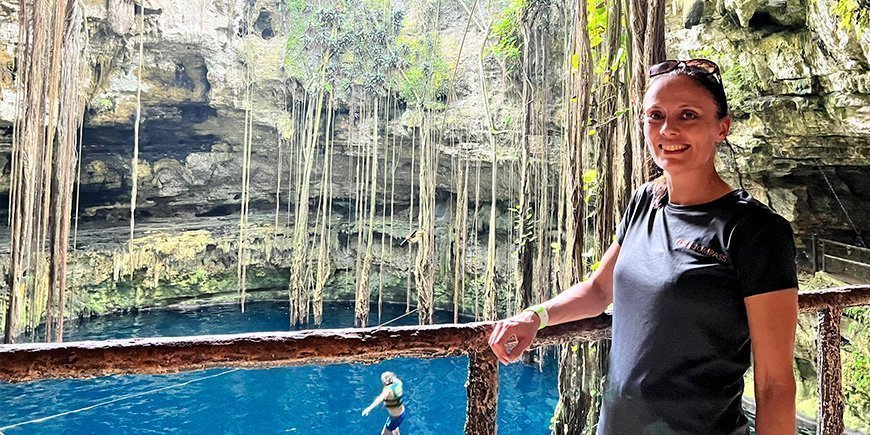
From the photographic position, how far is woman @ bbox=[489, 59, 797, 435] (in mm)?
650

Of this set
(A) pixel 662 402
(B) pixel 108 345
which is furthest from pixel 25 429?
(A) pixel 662 402

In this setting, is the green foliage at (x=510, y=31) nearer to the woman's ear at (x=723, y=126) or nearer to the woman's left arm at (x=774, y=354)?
the woman's ear at (x=723, y=126)

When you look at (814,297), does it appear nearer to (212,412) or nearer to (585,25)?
(585,25)

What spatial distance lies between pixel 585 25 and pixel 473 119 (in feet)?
25.8

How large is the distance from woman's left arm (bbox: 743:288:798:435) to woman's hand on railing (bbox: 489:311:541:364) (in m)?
0.31

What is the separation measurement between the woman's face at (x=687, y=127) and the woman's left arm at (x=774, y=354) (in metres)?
0.20

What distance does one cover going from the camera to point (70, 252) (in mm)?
9898

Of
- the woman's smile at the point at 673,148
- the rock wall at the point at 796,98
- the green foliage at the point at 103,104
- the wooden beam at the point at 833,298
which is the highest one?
the green foliage at the point at 103,104

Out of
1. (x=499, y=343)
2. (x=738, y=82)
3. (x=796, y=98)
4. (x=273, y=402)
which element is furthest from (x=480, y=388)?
(x=273, y=402)

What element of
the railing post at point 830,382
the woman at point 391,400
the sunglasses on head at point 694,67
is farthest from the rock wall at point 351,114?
the sunglasses on head at point 694,67

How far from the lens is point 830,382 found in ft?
4.27

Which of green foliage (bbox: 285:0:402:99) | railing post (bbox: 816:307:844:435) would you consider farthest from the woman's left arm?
green foliage (bbox: 285:0:402:99)

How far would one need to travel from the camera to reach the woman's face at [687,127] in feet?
2.48

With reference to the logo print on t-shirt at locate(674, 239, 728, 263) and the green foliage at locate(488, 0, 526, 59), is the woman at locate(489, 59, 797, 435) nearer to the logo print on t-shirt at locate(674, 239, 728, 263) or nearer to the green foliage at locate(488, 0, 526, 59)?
the logo print on t-shirt at locate(674, 239, 728, 263)
